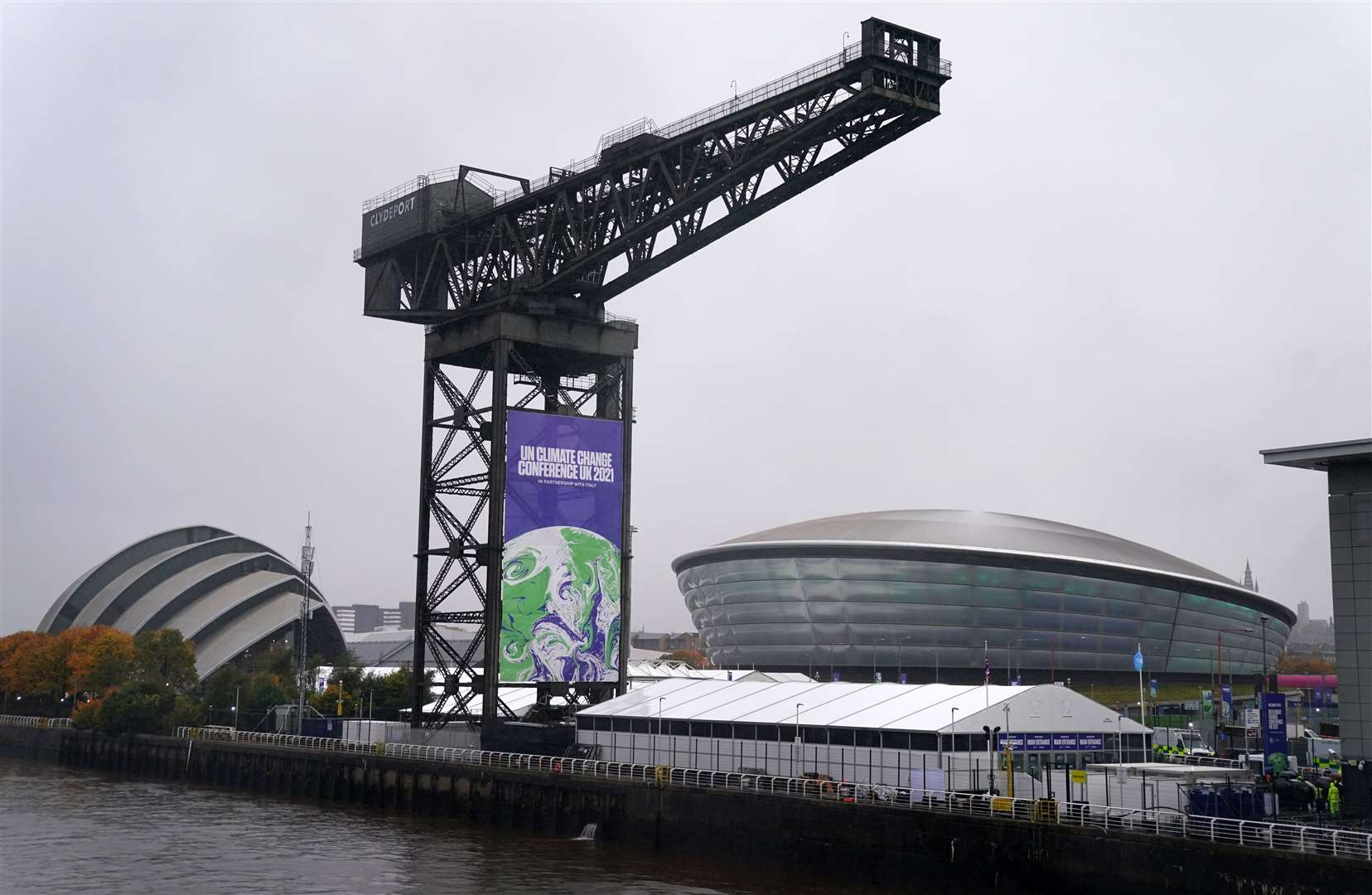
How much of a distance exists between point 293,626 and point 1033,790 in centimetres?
11205

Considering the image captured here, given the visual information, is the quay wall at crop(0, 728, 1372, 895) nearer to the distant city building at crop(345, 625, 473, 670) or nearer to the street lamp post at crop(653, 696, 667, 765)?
the street lamp post at crop(653, 696, 667, 765)

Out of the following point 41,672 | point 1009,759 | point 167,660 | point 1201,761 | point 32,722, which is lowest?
point 32,722

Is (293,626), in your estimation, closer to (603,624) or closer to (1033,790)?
(603,624)

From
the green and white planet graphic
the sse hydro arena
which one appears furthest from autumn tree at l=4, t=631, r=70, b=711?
the green and white planet graphic

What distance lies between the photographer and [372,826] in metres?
64.1

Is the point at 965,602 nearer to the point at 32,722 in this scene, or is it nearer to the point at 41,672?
the point at 32,722

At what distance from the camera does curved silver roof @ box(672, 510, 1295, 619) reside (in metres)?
138

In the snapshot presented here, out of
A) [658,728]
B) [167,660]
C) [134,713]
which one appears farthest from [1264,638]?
[134,713]

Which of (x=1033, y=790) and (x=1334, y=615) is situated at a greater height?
(x=1334, y=615)

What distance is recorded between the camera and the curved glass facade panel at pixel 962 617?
136000 millimetres

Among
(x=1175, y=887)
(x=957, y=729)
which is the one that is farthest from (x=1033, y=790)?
(x=1175, y=887)

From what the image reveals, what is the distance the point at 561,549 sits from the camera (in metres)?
73.9

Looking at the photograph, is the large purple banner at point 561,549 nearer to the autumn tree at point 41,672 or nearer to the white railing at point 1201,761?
the white railing at point 1201,761

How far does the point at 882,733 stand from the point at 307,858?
22879 mm
